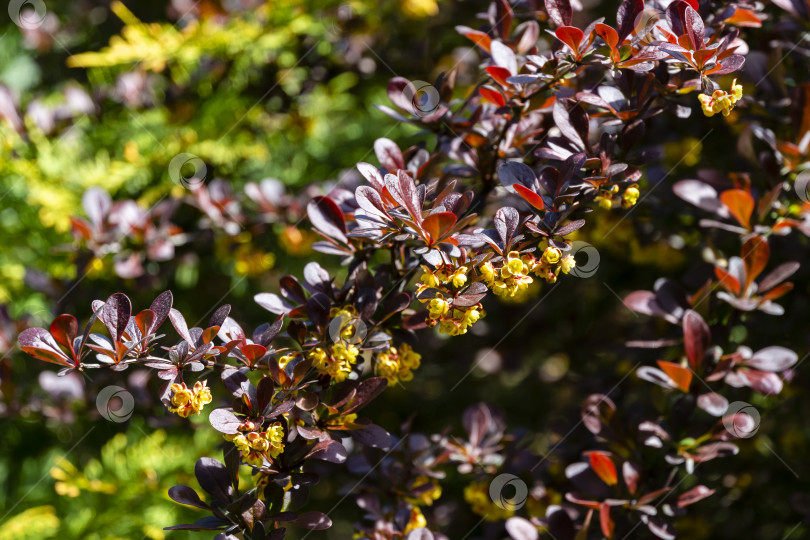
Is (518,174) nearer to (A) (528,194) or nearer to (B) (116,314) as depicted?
(A) (528,194)

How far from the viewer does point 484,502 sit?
3.66 feet

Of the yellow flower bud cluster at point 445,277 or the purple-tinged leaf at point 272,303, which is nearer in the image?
the yellow flower bud cluster at point 445,277

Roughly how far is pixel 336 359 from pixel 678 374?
510 millimetres

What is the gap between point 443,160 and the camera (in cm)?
108

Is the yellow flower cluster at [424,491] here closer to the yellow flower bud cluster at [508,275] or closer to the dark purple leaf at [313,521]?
the dark purple leaf at [313,521]

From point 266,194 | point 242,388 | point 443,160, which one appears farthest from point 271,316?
point 242,388

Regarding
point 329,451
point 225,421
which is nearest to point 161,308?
point 225,421

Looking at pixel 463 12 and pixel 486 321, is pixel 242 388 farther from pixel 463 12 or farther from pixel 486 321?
pixel 463 12

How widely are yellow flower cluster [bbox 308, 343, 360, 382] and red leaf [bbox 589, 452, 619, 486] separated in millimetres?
401

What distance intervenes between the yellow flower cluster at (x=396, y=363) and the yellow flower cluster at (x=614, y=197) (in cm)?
31

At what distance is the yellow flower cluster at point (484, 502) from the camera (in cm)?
111

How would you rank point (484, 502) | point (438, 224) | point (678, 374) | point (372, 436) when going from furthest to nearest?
point (484, 502)
point (678, 374)
point (372, 436)
point (438, 224)

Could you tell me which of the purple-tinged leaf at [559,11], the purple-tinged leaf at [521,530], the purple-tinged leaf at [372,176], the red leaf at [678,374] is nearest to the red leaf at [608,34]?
the purple-tinged leaf at [559,11]

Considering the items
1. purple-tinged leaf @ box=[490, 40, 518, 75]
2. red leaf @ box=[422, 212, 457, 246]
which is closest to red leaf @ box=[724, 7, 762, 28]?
purple-tinged leaf @ box=[490, 40, 518, 75]
